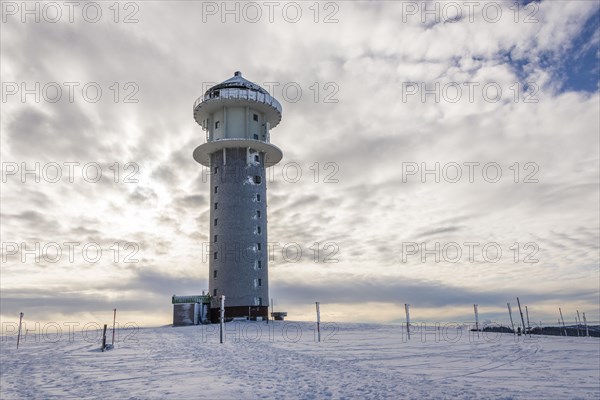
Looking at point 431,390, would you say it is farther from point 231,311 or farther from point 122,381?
point 231,311

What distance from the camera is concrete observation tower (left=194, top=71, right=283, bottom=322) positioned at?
49.7m

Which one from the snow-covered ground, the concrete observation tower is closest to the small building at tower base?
A: the concrete observation tower

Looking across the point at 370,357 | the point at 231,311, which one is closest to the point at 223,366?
the point at 370,357

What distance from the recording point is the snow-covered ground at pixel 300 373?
43.3 ft

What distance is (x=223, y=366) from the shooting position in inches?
722

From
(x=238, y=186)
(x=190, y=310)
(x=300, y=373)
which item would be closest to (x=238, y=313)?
(x=190, y=310)

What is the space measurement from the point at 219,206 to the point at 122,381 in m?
37.2

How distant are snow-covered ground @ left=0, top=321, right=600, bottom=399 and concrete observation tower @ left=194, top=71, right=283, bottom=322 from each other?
75.9 feet

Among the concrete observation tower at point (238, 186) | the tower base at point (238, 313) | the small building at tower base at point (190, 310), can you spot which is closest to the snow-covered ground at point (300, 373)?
the small building at tower base at point (190, 310)

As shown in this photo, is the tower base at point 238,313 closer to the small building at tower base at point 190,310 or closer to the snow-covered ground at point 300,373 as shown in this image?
the small building at tower base at point 190,310

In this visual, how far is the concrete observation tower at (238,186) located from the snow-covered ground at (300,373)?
23.1 meters

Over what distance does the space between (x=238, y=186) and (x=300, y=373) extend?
122 feet

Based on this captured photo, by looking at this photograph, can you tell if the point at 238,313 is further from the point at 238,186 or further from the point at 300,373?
the point at 300,373

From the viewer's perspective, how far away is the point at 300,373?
16609mm
